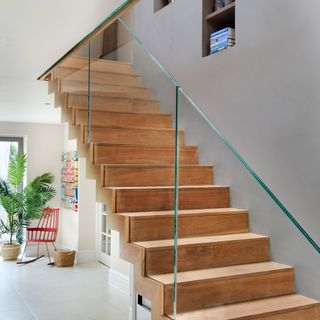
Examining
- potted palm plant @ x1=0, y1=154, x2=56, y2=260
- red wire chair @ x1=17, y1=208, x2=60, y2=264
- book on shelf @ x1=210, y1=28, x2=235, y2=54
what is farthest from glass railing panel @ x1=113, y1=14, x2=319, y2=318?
potted palm plant @ x1=0, y1=154, x2=56, y2=260

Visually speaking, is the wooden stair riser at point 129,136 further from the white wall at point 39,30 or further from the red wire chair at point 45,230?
the red wire chair at point 45,230

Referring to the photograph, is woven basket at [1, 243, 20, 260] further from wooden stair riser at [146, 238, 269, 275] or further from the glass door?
wooden stair riser at [146, 238, 269, 275]

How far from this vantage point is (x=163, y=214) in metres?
2.96

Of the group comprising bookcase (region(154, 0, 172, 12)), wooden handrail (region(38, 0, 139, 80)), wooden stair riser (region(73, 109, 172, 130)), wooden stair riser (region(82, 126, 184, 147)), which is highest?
bookcase (region(154, 0, 172, 12))

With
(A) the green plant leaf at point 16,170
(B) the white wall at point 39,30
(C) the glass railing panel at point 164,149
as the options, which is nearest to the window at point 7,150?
(A) the green plant leaf at point 16,170

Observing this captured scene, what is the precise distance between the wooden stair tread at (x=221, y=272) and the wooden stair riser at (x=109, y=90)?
1.73 meters

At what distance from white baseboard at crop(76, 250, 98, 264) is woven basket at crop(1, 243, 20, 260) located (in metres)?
Answer: 1.14

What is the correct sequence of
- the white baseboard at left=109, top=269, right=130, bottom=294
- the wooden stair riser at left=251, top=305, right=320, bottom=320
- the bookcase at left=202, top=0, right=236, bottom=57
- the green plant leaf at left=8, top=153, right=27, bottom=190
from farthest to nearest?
1. the green plant leaf at left=8, top=153, right=27, bottom=190
2. the white baseboard at left=109, top=269, right=130, bottom=294
3. the bookcase at left=202, top=0, right=236, bottom=57
4. the wooden stair riser at left=251, top=305, right=320, bottom=320

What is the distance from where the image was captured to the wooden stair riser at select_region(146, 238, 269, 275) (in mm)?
2725

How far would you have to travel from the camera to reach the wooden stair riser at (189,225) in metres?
2.92

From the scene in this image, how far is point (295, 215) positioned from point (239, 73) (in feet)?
4.10

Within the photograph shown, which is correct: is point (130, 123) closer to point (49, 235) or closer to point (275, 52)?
point (275, 52)

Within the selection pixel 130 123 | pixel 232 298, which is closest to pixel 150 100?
pixel 130 123

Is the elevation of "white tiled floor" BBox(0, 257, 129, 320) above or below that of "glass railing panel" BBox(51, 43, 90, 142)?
below
